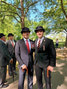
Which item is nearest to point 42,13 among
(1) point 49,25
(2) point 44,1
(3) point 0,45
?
(2) point 44,1

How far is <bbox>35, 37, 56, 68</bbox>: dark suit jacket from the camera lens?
7.89ft

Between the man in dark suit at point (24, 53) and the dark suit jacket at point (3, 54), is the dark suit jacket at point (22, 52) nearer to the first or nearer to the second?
the man in dark suit at point (24, 53)

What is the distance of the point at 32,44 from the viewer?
8.85 ft

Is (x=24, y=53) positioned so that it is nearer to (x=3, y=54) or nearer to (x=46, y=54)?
(x=46, y=54)

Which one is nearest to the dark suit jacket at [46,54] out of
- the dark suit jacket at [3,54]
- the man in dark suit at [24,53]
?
the man in dark suit at [24,53]

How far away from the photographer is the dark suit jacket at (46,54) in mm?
2404

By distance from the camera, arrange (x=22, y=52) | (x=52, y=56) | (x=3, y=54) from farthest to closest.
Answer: (x=3, y=54) → (x=22, y=52) → (x=52, y=56)

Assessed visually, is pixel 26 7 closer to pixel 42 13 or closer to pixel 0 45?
pixel 42 13

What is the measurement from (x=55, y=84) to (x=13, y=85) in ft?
5.59

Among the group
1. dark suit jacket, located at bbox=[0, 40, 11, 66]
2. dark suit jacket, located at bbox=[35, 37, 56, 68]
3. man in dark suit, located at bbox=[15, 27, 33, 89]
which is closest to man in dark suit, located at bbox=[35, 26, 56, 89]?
dark suit jacket, located at bbox=[35, 37, 56, 68]

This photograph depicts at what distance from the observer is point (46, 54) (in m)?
2.47

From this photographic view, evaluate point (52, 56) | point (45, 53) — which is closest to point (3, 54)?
point (45, 53)

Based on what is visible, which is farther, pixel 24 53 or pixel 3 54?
pixel 3 54

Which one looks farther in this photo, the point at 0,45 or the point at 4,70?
the point at 4,70
